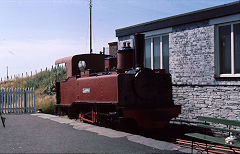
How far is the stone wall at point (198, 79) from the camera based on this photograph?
331 inches

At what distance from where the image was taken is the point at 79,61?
11.3 meters

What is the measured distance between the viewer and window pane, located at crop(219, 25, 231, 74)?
8602 mm

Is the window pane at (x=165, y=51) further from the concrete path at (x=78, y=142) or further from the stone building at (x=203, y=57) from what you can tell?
the concrete path at (x=78, y=142)

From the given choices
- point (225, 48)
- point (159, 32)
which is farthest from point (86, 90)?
point (225, 48)

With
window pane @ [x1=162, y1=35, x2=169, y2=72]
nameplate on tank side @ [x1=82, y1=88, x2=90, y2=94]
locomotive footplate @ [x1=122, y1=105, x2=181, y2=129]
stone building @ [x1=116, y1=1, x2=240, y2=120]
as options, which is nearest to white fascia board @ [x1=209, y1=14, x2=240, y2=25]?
stone building @ [x1=116, y1=1, x2=240, y2=120]

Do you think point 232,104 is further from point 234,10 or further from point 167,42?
point 167,42

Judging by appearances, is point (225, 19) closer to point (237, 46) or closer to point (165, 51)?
point (237, 46)

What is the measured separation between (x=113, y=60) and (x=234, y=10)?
14.3 feet

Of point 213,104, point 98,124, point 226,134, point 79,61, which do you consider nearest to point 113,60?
point 79,61

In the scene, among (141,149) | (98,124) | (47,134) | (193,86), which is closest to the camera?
(141,149)

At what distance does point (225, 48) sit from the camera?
28.7 ft

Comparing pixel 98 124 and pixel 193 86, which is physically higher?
pixel 193 86

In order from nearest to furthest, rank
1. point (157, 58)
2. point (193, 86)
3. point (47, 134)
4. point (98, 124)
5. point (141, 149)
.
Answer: point (141, 149)
point (47, 134)
point (193, 86)
point (98, 124)
point (157, 58)

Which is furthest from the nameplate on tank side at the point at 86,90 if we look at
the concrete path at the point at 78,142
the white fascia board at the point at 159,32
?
the white fascia board at the point at 159,32
